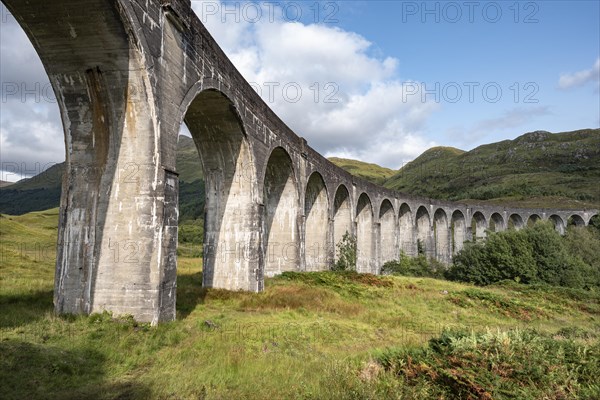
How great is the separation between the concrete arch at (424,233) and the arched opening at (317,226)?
2067 centimetres

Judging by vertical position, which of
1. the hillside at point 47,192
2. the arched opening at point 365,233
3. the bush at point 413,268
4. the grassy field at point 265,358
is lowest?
the bush at point 413,268

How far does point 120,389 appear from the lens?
16.0 ft

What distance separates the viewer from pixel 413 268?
33281 millimetres

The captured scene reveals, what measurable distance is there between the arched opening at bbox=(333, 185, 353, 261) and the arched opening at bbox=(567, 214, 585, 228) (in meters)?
48.2

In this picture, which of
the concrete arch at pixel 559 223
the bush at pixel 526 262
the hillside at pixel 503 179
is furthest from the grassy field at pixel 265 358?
the hillside at pixel 503 179

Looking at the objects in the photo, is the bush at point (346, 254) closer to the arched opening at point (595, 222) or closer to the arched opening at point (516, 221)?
the arched opening at point (516, 221)

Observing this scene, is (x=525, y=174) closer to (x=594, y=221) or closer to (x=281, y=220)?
(x=594, y=221)

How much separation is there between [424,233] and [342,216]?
733 inches

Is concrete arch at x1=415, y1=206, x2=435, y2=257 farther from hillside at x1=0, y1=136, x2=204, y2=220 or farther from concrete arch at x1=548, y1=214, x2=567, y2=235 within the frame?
hillside at x1=0, y1=136, x2=204, y2=220

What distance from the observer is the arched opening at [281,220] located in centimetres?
1861

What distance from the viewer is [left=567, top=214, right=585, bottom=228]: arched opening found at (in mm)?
57525

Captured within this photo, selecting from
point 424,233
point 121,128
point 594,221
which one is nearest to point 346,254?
point 121,128

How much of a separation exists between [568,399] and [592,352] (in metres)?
1.87

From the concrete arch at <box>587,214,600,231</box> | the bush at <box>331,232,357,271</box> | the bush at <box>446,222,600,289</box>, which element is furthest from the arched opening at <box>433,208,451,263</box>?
the concrete arch at <box>587,214,600,231</box>
